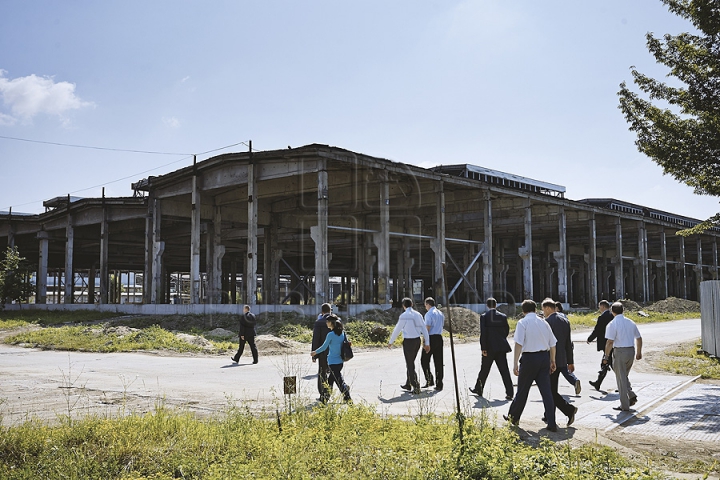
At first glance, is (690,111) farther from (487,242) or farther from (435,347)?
(487,242)

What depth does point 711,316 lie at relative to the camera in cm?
1716

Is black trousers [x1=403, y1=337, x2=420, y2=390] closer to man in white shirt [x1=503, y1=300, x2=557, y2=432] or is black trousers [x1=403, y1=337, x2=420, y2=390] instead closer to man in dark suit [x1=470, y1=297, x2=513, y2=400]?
man in dark suit [x1=470, y1=297, x2=513, y2=400]

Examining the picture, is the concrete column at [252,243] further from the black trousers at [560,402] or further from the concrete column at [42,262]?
the concrete column at [42,262]

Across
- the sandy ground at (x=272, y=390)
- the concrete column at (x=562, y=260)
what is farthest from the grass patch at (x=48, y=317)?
the concrete column at (x=562, y=260)

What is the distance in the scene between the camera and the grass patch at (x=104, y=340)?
21.4 metres

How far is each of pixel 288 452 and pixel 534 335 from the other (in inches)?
153

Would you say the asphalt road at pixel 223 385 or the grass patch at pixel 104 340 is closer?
the asphalt road at pixel 223 385

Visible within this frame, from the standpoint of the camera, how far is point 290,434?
24.0 feet

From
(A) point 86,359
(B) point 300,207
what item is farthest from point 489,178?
(A) point 86,359

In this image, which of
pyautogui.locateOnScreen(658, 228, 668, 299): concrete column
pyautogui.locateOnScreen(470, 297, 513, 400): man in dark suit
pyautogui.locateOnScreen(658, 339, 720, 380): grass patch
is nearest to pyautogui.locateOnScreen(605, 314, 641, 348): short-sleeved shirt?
pyautogui.locateOnScreen(470, 297, 513, 400): man in dark suit

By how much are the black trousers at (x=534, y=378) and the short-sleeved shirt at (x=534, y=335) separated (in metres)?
0.08

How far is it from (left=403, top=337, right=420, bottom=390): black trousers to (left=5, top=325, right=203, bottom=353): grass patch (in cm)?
1120

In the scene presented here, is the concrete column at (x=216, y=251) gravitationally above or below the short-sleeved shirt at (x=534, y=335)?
above

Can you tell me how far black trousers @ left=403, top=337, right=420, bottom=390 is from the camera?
37.7ft
